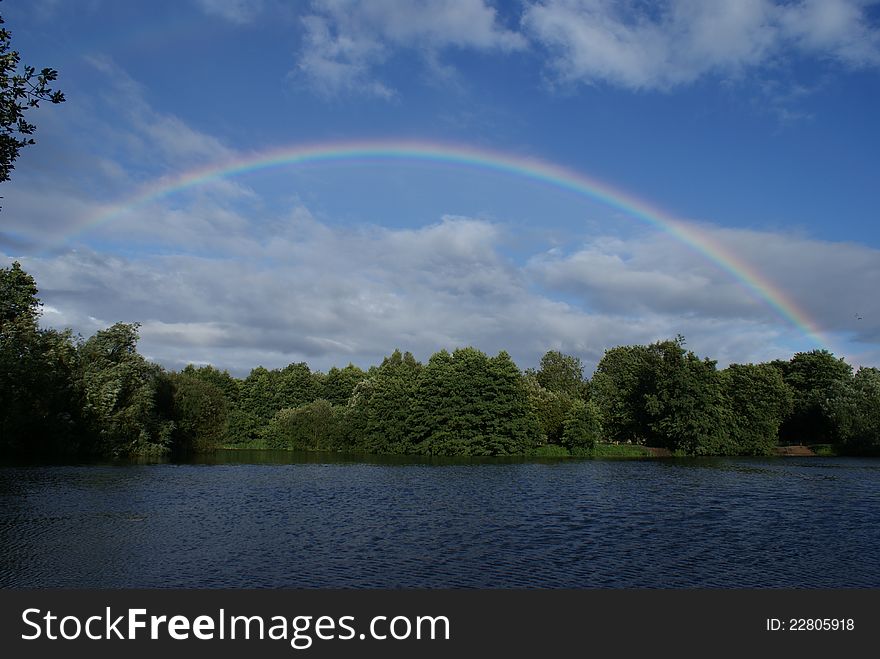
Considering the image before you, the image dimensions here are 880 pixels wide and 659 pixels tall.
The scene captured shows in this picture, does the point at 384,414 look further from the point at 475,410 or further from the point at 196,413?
the point at 196,413

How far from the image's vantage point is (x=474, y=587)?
2183cm

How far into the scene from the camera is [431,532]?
31922 mm

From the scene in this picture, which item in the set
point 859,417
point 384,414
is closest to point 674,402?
point 859,417

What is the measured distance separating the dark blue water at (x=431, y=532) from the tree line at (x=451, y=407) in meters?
19.9

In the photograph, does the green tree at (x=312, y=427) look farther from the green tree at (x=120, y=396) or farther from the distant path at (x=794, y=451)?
the distant path at (x=794, y=451)

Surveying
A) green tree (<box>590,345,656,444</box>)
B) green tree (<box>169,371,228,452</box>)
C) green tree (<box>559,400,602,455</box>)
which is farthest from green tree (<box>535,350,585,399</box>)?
green tree (<box>169,371,228,452</box>)

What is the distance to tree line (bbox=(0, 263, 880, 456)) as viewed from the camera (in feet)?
250

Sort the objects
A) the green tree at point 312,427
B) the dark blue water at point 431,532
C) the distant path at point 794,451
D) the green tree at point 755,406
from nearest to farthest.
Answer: the dark blue water at point 431,532
the green tree at point 755,406
the distant path at point 794,451
the green tree at point 312,427

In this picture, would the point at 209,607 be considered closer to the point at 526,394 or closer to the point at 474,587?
the point at 474,587

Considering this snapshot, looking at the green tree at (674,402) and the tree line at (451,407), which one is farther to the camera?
the green tree at (674,402)

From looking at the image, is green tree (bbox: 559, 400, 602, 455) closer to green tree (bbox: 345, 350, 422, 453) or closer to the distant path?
green tree (bbox: 345, 350, 422, 453)

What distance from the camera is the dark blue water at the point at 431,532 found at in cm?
2312

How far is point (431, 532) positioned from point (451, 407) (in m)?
72.0

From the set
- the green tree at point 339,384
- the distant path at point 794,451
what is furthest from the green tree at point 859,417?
the green tree at point 339,384
